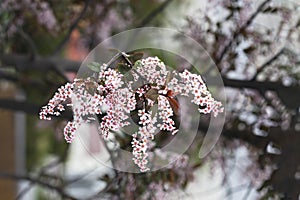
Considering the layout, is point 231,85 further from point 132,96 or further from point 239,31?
point 132,96

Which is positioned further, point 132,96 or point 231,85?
point 231,85

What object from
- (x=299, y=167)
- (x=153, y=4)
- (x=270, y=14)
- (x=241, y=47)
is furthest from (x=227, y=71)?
(x=153, y=4)

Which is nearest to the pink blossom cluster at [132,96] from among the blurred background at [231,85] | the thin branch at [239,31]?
the blurred background at [231,85]

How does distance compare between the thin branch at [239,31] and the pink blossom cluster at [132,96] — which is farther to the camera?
the thin branch at [239,31]

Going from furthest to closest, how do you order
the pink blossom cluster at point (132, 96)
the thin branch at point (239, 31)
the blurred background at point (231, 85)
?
the thin branch at point (239, 31) → the blurred background at point (231, 85) → the pink blossom cluster at point (132, 96)

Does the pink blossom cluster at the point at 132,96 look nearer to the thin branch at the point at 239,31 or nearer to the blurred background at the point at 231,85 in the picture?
the blurred background at the point at 231,85

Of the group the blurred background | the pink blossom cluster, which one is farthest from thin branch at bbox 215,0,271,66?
the pink blossom cluster

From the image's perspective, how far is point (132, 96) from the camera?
82 cm

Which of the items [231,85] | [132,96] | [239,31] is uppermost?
[239,31]

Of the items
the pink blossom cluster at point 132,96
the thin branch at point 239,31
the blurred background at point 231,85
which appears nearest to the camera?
the pink blossom cluster at point 132,96

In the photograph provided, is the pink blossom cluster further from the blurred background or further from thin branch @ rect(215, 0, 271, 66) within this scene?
thin branch @ rect(215, 0, 271, 66)

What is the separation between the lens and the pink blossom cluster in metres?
0.81

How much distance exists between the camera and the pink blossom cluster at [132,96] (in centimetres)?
81

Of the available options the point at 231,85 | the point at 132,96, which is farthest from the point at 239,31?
the point at 132,96
